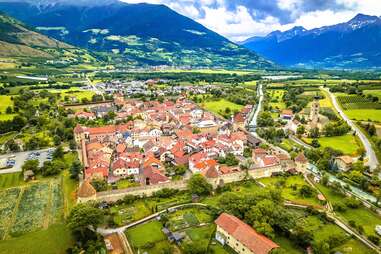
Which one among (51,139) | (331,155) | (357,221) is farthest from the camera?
(51,139)

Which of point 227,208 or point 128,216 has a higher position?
point 227,208

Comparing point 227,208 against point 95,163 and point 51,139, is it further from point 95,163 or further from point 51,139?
point 51,139

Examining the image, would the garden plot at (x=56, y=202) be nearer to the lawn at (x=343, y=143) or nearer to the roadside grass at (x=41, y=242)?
the roadside grass at (x=41, y=242)

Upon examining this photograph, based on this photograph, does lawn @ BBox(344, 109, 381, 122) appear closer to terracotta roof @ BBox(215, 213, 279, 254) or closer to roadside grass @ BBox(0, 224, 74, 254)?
terracotta roof @ BBox(215, 213, 279, 254)

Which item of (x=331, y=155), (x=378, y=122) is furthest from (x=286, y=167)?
(x=378, y=122)

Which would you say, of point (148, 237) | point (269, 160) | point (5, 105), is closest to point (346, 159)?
point (269, 160)

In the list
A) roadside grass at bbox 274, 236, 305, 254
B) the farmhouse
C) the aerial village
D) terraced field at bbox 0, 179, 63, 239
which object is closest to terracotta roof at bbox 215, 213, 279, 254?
roadside grass at bbox 274, 236, 305, 254

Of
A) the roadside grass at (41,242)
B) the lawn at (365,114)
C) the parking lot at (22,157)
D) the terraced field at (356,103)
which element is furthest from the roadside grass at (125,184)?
the terraced field at (356,103)
